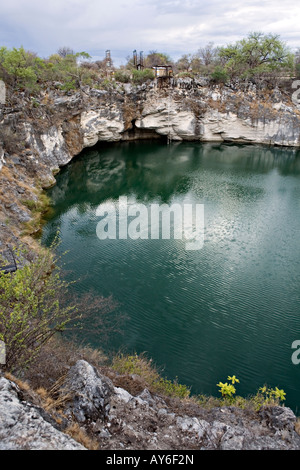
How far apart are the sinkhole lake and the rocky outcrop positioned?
210 centimetres

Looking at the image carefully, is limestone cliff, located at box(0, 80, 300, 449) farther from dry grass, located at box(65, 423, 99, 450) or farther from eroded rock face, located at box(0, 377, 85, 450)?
dry grass, located at box(65, 423, 99, 450)

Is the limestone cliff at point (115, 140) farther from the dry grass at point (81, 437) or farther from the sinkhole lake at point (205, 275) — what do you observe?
the sinkhole lake at point (205, 275)

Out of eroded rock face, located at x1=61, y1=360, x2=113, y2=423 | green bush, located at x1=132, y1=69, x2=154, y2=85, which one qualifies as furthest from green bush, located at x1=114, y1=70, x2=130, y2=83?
eroded rock face, located at x1=61, y1=360, x2=113, y2=423

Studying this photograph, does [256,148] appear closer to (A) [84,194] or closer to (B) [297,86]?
(B) [297,86]

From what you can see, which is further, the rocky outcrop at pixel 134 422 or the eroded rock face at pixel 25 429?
the rocky outcrop at pixel 134 422

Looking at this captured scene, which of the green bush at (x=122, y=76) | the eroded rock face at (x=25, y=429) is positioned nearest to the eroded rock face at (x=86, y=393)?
the eroded rock face at (x=25, y=429)

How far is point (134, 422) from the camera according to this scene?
23.5 feet

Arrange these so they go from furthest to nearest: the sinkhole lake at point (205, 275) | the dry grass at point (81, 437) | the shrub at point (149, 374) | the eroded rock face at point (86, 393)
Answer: the sinkhole lake at point (205, 275)
the shrub at point (149, 374)
the eroded rock face at point (86, 393)
the dry grass at point (81, 437)

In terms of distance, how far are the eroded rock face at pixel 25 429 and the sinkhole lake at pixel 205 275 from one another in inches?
210

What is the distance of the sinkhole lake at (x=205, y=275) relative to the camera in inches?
434

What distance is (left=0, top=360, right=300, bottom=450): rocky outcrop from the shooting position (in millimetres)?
5797

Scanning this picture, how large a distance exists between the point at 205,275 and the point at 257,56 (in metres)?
39.2

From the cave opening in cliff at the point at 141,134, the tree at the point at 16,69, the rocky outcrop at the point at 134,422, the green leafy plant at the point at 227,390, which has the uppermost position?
the tree at the point at 16,69
